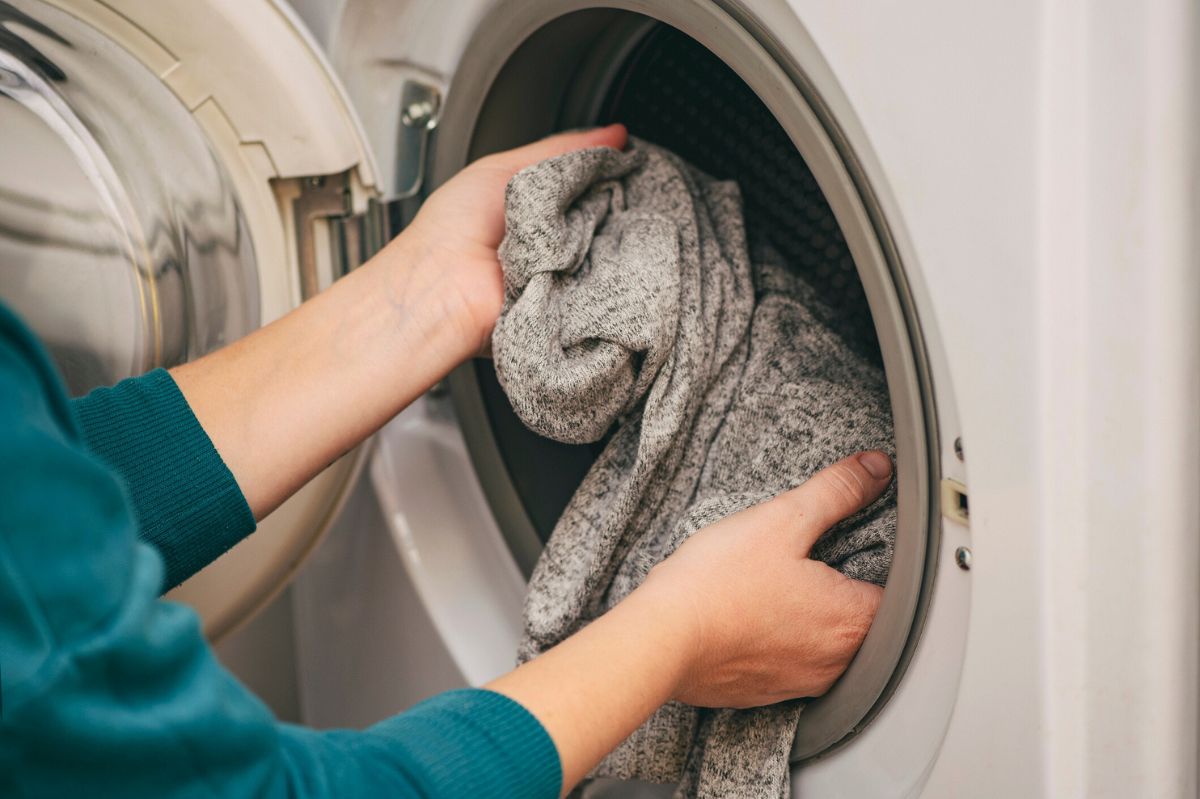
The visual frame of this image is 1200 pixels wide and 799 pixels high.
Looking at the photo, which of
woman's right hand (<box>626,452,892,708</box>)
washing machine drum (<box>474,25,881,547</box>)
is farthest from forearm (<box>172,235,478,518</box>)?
woman's right hand (<box>626,452,892,708</box>)

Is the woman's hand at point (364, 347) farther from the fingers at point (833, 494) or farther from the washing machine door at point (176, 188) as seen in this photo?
the fingers at point (833, 494)

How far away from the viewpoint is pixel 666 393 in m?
0.52

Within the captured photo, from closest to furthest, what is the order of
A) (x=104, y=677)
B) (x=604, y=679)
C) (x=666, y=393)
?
(x=104, y=677)
(x=604, y=679)
(x=666, y=393)

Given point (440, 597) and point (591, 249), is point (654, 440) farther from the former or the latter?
point (440, 597)

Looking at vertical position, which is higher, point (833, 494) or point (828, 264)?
point (828, 264)

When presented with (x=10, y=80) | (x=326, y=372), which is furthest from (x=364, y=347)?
(x=10, y=80)

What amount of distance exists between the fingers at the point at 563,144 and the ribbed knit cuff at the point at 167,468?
241mm

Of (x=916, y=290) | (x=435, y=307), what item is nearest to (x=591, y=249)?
(x=435, y=307)

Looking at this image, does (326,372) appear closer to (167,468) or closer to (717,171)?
(167,468)

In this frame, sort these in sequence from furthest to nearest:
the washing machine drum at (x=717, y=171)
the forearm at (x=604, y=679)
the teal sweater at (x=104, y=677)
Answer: the washing machine drum at (x=717, y=171) < the forearm at (x=604, y=679) < the teal sweater at (x=104, y=677)

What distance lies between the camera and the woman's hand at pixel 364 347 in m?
0.54

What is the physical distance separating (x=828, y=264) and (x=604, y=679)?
0.32 m

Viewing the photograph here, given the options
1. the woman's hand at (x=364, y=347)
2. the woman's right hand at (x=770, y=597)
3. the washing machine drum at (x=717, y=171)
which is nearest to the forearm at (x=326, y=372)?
the woman's hand at (x=364, y=347)

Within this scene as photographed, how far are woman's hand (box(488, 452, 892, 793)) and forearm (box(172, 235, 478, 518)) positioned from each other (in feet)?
0.68
